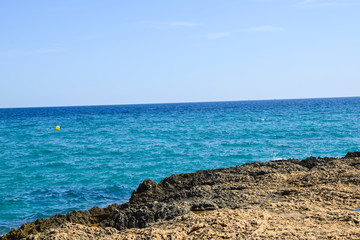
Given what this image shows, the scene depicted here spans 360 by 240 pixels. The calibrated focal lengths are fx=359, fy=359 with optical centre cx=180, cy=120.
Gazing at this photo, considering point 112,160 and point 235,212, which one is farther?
point 112,160

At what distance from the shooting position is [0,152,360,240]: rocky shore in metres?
5.14

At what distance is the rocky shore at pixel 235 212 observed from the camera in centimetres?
514

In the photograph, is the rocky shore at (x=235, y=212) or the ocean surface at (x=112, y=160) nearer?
the rocky shore at (x=235, y=212)

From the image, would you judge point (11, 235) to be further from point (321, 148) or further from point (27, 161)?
point (321, 148)

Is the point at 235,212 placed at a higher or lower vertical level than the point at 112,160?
higher

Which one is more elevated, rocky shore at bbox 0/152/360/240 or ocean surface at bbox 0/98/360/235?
rocky shore at bbox 0/152/360/240

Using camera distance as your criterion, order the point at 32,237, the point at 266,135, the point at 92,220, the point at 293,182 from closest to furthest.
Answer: the point at 32,237 < the point at 92,220 < the point at 293,182 < the point at 266,135

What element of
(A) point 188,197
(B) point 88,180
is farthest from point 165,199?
(B) point 88,180

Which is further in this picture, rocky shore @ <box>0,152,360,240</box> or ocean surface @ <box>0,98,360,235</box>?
ocean surface @ <box>0,98,360,235</box>

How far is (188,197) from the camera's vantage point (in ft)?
26.3

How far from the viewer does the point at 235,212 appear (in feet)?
19.7

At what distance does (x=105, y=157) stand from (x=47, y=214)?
9893 mm

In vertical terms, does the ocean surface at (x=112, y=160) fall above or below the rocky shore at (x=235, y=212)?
below

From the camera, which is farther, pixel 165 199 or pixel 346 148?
pixel 346 148
